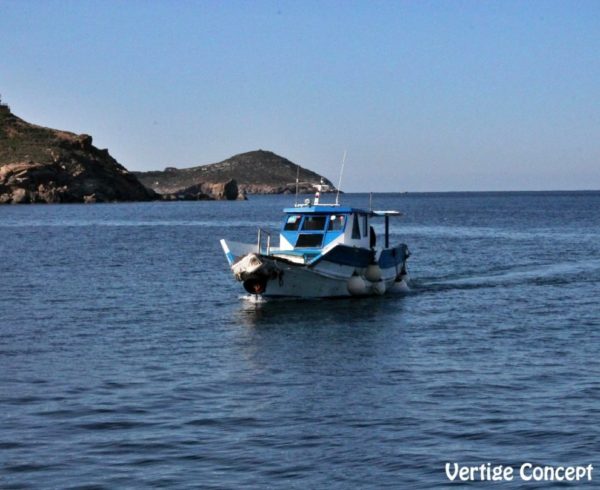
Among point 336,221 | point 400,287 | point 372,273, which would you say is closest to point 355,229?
point 336,221

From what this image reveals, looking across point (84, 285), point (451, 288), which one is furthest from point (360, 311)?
point (84, 285)

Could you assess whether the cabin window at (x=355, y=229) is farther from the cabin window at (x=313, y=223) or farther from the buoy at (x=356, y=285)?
the buoy at (x=356, y=285)

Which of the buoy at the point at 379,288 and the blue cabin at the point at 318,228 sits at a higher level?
the blue cabin at the point at 318,228

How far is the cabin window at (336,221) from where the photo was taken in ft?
126

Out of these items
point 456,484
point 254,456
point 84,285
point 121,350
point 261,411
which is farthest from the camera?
point 84,285

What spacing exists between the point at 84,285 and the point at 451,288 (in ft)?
51.6

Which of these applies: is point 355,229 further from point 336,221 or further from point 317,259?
point 317,259

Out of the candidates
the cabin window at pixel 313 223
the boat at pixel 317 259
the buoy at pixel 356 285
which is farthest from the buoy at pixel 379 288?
the cabin window at pixel 313 223

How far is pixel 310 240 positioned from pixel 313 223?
745 millimetres

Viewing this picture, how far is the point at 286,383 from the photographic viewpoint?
22.3m

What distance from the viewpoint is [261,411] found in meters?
19.5

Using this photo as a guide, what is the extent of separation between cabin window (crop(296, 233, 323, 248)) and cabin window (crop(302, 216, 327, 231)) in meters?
0.30

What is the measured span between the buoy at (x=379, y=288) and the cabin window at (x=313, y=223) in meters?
3.18

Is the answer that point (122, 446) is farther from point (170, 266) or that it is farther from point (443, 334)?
A: point (170, 266)
